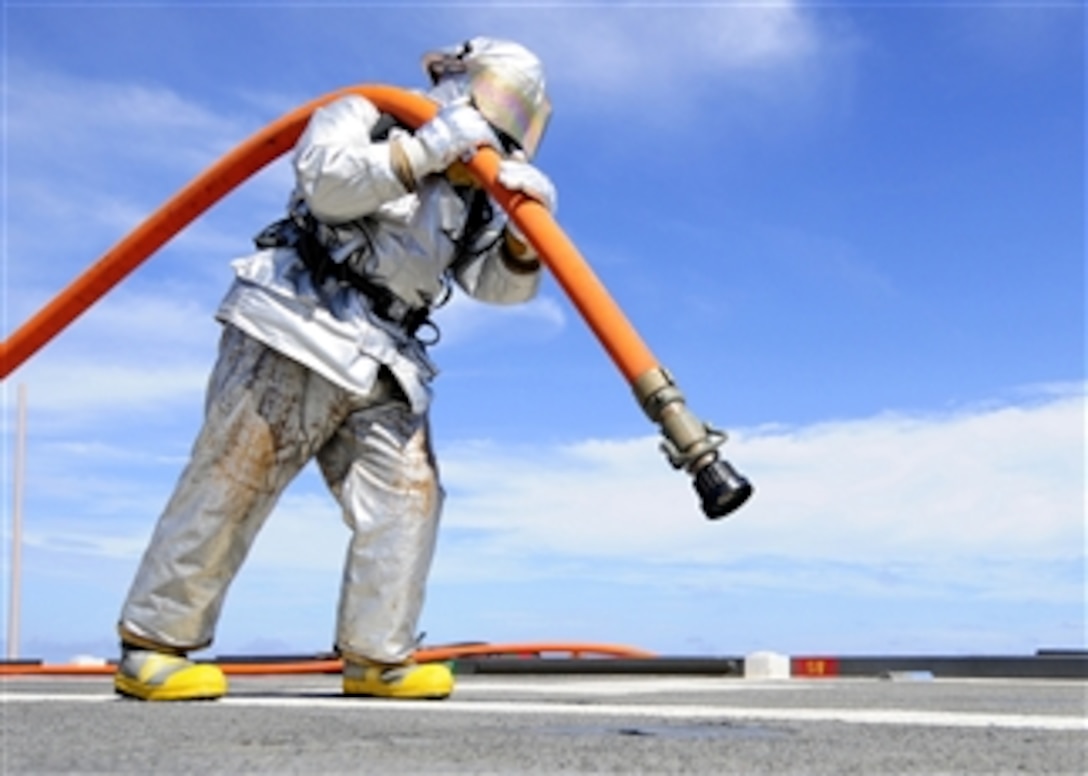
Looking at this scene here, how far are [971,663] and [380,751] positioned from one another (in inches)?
194

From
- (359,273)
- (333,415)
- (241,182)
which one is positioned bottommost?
(333,415)

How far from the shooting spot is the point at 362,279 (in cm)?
399

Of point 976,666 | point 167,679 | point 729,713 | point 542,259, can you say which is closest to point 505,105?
point 542,259

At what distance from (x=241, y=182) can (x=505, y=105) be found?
1.12m

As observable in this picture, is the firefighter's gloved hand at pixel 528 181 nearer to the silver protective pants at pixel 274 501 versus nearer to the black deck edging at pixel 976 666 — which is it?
the silver protective pants at pixel 274 501

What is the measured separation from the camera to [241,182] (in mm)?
4832

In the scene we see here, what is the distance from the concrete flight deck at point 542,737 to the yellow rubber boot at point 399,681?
9.1 inches

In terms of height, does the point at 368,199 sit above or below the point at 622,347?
above

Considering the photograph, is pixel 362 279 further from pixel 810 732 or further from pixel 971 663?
pixel 971 663

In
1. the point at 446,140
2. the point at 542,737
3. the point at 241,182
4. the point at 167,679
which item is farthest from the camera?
the point at 241,182

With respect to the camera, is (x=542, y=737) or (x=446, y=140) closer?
(x=542, y=737)

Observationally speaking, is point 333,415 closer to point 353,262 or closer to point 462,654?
point 353,262

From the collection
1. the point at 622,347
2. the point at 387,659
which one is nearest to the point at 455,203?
the point at 622,347

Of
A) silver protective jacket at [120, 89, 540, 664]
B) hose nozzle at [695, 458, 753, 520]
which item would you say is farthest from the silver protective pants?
hose nozzle at [695, 458, 753, 520]
